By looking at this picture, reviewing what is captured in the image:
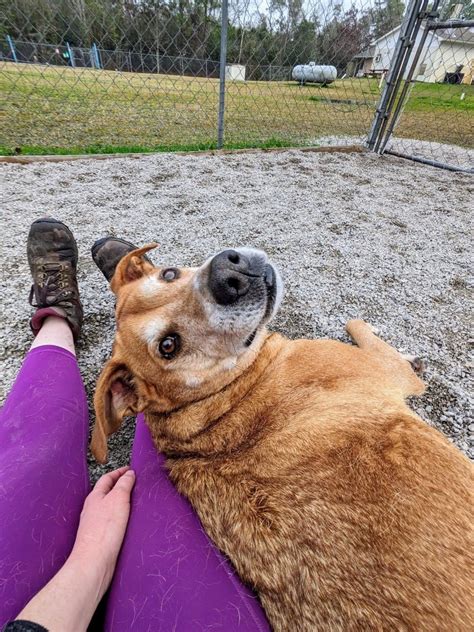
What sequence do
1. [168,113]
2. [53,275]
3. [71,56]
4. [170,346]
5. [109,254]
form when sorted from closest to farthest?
1. [170,346]
2. [53,275]
3. [109,254]
4. [71,56]
5. [168,113]

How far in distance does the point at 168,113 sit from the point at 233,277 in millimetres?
11232

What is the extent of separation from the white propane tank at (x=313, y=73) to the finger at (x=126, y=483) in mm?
10633

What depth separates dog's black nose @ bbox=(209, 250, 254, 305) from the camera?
1984 mm

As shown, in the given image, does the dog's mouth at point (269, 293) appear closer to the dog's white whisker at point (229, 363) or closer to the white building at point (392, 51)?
the dog's white whisker at point (229, 363)

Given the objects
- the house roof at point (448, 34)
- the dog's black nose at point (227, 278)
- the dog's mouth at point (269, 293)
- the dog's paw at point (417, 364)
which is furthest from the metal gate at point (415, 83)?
the dog's black nose at point (227, 278)

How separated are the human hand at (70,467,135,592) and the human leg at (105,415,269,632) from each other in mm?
60

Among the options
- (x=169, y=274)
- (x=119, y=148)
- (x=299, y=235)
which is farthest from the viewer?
(x=119, y=148)

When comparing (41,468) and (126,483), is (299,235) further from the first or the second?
(41,468)

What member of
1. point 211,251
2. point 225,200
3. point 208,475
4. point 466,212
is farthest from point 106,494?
point 466,212

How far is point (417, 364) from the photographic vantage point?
293 centimetres

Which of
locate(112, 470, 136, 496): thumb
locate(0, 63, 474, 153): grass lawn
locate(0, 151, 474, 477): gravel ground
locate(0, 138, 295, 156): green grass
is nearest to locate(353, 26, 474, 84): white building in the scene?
locate(0, 63, 474, 153): grass lawn

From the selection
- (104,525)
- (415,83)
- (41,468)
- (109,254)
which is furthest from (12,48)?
(104,525)

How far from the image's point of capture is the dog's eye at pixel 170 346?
80.7 inches

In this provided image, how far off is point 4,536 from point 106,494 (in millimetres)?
474
